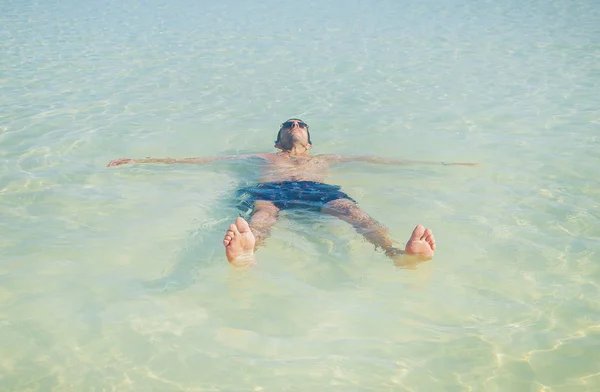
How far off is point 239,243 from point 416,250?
3.97ft

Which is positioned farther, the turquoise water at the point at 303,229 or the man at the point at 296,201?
the man at the point at 296,201

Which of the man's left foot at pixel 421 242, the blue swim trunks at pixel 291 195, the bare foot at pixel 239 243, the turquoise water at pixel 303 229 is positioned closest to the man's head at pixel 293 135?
the turquoise water at pixel 303 229

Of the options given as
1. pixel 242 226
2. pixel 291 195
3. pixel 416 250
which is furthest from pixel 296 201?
pixel 416 250

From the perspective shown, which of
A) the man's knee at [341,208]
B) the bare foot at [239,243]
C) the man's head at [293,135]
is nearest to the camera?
the bare foot at [239,243]

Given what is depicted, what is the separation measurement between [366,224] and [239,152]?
2716 mm

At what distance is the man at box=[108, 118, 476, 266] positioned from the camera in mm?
3869

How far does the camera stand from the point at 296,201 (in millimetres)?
4734

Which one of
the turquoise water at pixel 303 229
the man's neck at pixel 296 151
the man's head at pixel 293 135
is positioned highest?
the man's head at pixel 293 135

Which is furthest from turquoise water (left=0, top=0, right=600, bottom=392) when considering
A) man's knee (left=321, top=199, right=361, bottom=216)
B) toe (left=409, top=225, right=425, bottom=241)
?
toe (left=409, top=225, right=425, bottom=241)

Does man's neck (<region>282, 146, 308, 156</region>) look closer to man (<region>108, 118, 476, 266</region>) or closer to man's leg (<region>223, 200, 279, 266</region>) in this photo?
man (<region>108, 118, 476, 266</region>)

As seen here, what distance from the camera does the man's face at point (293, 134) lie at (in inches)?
221

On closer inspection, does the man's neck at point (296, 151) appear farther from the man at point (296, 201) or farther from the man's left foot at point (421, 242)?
the man's left foot at point (421, 242)

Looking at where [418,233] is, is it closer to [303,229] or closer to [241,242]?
[303,229]

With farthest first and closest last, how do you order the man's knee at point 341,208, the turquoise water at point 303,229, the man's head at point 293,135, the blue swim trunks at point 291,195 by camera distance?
the man's head at point 293,135
the blue swim trunks at point 291,195
the man's knee at point 341,208
the turquoise water at point 303,229
